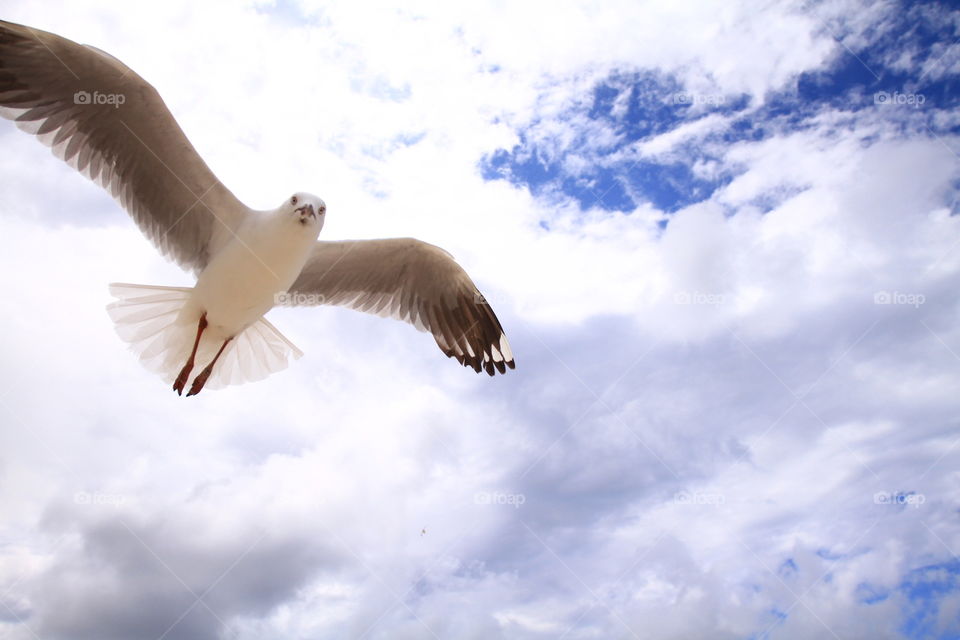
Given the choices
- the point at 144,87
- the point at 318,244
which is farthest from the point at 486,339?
the point at 144,87

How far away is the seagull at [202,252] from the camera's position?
17.1ft

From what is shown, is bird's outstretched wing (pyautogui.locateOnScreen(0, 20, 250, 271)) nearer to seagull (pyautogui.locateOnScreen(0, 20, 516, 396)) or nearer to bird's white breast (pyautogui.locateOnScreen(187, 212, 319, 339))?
seagull (pyautogui.locateOnScreen(0, 20, 516, 396))

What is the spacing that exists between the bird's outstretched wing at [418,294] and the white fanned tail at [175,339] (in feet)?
1.49

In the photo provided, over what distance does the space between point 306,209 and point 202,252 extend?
113 centimetres

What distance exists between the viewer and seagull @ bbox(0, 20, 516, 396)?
17.1 feet

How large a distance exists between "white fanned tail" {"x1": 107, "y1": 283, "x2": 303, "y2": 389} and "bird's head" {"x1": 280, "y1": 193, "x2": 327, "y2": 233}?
3.39ft

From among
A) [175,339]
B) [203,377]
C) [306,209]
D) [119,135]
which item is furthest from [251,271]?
[119,135]

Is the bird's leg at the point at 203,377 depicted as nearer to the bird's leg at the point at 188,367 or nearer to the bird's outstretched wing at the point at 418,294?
the bird's leg at the point at 188,367

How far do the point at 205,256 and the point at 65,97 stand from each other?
136 cm

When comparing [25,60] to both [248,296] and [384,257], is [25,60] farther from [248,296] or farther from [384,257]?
[384,257]
